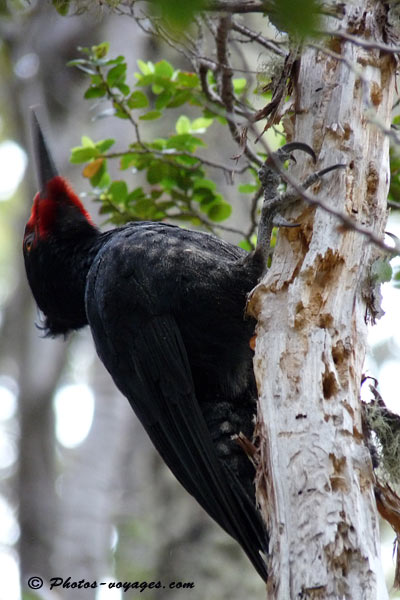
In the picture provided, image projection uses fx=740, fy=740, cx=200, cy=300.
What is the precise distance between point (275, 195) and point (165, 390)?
90 centimetres

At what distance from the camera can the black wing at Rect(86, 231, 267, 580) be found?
113 inches

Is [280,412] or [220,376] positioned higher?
[220,376]

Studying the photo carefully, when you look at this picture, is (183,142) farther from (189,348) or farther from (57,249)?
(189,348)

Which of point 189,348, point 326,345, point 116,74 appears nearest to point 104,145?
point 116,74

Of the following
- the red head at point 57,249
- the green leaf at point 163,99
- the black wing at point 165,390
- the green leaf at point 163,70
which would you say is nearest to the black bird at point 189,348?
the black wing at point 165,390

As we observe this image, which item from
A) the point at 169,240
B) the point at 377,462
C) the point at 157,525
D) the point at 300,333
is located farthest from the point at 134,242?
the point at 157,525

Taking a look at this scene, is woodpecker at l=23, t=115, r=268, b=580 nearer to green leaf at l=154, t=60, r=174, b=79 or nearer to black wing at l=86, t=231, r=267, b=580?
black wing at l=86, t=231, r=267, b=580

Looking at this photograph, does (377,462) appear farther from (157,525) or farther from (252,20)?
(252,20)

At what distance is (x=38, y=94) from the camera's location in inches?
253

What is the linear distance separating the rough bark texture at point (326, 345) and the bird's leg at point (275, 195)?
0.13 ft

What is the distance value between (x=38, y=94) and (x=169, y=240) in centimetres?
384

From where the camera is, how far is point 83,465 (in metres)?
5.34

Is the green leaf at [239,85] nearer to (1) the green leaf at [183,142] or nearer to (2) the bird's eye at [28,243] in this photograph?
(1) the green leaf at [183,142]

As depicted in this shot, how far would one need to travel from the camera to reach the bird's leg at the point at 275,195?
2.33 metres
